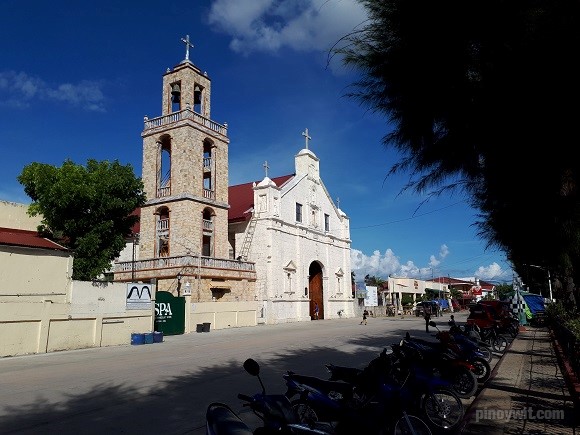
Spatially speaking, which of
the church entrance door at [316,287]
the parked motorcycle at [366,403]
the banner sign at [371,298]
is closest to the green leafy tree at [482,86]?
the parked motorcycle at [366,403]

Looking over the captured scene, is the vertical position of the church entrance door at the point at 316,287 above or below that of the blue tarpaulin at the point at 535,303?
above

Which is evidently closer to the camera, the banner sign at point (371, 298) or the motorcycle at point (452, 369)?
the motorcycle at point (452, 369)

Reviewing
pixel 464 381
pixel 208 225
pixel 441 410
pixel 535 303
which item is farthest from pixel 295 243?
pixel 441 410

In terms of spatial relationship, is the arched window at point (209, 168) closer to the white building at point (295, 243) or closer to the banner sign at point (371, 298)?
the white building at point (295, 243)

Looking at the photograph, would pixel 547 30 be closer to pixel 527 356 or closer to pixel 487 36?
pixel 487 36

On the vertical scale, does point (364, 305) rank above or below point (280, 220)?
below

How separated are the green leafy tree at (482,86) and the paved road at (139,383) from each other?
5.08 metres

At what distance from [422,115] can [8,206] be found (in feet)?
95.0

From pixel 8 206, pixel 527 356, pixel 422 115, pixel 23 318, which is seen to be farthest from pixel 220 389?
pixel 8 206

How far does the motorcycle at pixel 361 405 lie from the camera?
4152 mm

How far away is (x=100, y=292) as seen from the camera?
2030 centimetres

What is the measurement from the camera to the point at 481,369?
9516 millimetres

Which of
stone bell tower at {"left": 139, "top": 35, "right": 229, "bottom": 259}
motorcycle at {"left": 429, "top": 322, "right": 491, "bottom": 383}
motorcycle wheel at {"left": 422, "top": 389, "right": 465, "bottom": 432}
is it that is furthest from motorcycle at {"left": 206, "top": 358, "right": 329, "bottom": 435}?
stone bell tower at {"left": 139, "top": 35, "right": 229, "bottom": 259}

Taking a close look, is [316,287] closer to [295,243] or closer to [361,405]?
[295,243]
